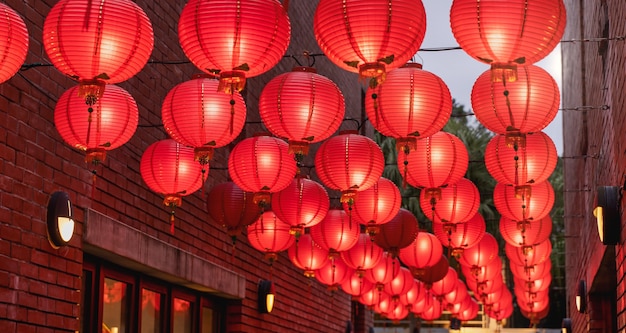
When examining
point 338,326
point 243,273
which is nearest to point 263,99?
point 243,273

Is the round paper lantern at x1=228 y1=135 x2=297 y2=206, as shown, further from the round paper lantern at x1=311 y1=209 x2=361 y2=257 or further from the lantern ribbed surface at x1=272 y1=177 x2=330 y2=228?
the round paper lantern at x1=311 y1=209 x2=361 y2=257

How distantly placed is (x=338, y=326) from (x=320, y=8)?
14.4m

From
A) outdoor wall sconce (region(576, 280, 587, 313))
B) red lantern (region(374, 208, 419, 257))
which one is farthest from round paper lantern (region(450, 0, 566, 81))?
outdoor wall sconce (region(576, 280, 587, 313))

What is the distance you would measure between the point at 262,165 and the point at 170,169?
0.94m

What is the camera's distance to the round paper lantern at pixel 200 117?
855cm

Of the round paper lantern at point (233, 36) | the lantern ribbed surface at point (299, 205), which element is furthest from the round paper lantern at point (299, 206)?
the round paper lantern at point (233, 36)

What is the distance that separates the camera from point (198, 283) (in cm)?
1223

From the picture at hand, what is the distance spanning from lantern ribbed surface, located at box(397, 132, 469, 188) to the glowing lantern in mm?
2229

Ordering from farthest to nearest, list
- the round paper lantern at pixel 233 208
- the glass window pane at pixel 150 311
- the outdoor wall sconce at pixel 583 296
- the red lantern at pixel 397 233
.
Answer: the outdoor wall sconce at pixel 583 296 < the red lantern at pixel 397 233 < the glass window pane at pixel 150 311 < the round paper lantern at pixel 233 208

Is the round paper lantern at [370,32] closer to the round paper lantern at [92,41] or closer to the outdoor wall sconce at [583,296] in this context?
the round paper lantern at [92,41]

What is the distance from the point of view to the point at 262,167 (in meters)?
9.59

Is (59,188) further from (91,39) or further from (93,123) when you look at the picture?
(91,39)

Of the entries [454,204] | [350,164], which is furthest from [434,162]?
[454,204]

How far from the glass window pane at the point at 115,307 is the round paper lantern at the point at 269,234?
1803 millimetres
